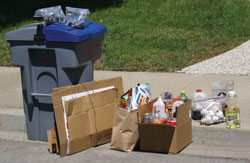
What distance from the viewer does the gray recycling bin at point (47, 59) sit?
5.71 meters

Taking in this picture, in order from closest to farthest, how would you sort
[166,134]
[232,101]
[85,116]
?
1. [166,134]
2. [85,116]
3. [232,101]

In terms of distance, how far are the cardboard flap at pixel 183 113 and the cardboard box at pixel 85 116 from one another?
2.92 feet

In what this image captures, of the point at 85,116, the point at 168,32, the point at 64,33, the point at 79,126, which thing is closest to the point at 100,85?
the point at 85,116

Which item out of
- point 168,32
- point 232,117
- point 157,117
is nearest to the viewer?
point 157,117

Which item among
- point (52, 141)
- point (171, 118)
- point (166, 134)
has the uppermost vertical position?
point (171, 118)

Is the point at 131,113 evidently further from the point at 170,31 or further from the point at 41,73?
the point at 170,31

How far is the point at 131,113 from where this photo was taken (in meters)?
5.59

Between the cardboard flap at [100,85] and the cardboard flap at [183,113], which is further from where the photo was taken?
the cardboard flap at [100,85]

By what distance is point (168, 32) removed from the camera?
10.5 metres

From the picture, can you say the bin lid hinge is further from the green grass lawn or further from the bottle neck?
the green grass lawn

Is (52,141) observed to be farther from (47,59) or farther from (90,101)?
(47,59)

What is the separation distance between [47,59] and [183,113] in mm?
1699

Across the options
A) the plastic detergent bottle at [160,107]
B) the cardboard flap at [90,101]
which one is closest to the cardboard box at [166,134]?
the plastic detergent bottle at [160,107]

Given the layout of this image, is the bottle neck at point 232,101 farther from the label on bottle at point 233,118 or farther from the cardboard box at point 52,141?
the cardboard box at point 52,141
